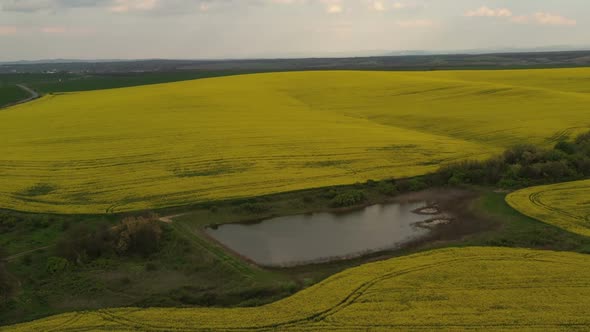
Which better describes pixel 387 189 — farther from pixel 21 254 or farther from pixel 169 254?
pixel 21 254

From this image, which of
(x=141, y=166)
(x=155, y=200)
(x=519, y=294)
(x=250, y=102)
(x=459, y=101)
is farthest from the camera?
(x=250, y=102)

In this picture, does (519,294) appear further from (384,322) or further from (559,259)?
(384,322)

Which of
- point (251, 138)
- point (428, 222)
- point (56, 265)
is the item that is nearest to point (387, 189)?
point (428, 222)

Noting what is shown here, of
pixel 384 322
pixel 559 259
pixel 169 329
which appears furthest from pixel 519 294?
pixel 169 329

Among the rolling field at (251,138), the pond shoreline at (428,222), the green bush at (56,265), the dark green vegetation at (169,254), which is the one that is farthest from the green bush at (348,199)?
the green bush at (56,265)

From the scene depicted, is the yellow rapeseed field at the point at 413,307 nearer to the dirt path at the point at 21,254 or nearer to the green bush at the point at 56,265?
the green bush at the point at 56,265

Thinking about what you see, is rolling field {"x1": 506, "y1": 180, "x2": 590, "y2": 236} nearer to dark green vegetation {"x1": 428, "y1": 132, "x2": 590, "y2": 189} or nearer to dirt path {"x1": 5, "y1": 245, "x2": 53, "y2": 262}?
dark green vegetation {"x1": 428, "y1": 132, "x2": 590, "y2": 189}

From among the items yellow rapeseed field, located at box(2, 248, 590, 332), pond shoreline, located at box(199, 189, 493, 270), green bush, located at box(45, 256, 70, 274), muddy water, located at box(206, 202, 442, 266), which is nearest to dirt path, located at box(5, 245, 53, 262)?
green bush, located at box(45, 256, 70, 274)
